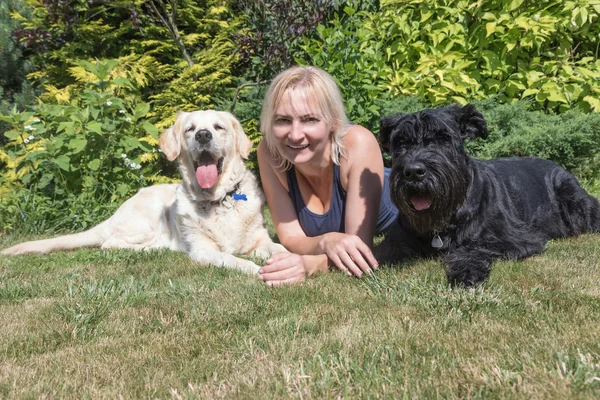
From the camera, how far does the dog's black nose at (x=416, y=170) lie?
2865 mm

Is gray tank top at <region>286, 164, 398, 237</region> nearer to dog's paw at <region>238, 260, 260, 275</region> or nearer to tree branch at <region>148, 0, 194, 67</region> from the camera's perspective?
dog's paw at <region>238, 260, 260, 275</region>

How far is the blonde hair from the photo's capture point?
3.51 metres

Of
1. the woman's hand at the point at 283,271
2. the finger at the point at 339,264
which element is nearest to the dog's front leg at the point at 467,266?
the finger at the point at 339,264

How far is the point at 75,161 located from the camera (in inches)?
222

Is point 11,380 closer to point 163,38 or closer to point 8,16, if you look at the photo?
point 163,38

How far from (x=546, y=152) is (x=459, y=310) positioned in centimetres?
370

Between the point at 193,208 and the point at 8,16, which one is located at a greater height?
the point at 8,16

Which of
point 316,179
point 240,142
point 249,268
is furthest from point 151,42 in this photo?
point 249,268

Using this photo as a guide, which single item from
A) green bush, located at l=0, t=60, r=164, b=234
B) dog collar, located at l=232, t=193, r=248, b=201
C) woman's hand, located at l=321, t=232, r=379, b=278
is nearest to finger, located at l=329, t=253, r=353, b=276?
woman's hand, located at l=321, t=232, r=379, b=278

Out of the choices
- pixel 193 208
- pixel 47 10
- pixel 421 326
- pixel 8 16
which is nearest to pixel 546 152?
pixel 193 208

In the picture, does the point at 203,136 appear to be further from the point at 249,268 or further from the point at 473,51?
the point at 473,51

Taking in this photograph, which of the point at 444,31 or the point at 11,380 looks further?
the point at 444,31

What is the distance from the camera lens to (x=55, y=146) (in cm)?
536

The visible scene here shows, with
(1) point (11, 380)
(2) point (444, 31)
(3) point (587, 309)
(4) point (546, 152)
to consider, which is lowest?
(4) point (546, 152)
